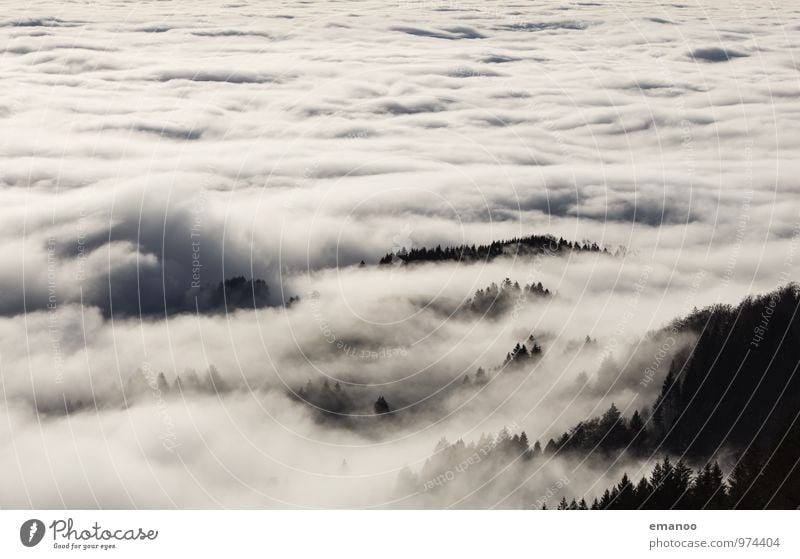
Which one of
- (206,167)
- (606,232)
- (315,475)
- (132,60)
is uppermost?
(132,60)

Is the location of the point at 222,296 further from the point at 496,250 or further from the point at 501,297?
the point at 496,250

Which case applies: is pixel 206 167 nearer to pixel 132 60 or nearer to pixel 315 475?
pixel 132 60

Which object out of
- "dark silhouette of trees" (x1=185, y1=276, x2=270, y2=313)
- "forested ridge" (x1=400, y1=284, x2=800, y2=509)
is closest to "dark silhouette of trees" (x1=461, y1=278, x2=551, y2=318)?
"forested ridge" (x1=400, y1=284, x2=800, y2=509)

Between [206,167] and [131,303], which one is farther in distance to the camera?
[206,167]
